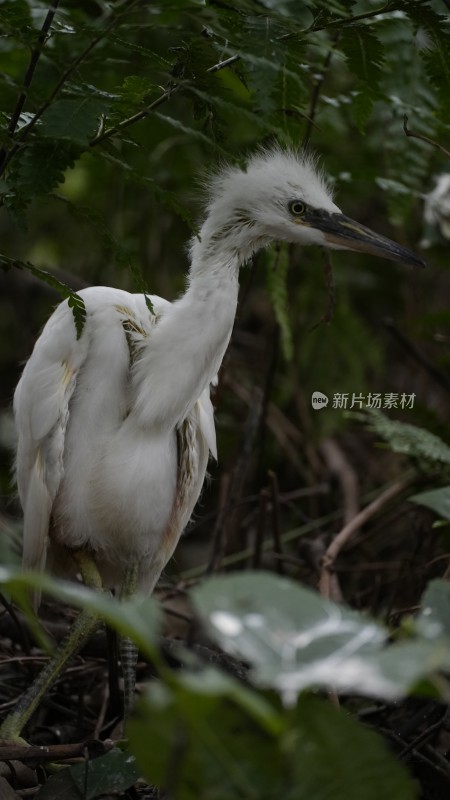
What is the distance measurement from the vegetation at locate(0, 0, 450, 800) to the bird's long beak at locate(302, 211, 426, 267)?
0.12 m

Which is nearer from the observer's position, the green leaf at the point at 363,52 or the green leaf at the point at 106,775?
the green leaf at the point at 106,775

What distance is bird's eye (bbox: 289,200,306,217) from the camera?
6.64ft

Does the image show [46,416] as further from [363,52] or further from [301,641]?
[301,641]

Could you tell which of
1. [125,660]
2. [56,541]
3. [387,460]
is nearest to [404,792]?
[125,660]

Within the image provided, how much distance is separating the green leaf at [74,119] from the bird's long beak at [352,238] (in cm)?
70

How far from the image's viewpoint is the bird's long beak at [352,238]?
2027 mm

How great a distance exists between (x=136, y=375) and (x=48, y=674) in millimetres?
667

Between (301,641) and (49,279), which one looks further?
(49,279)

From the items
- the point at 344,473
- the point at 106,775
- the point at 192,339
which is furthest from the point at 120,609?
the point at 344,473

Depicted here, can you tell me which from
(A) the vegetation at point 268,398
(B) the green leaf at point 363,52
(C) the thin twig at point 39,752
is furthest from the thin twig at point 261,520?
(B) the green leaf at point 363,52

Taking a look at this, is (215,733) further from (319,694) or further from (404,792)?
(319,694)

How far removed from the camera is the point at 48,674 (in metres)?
2.01

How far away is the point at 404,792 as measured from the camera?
90 cm

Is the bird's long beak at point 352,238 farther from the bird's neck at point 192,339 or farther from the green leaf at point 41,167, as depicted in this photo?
the green leaf at point 41,167
